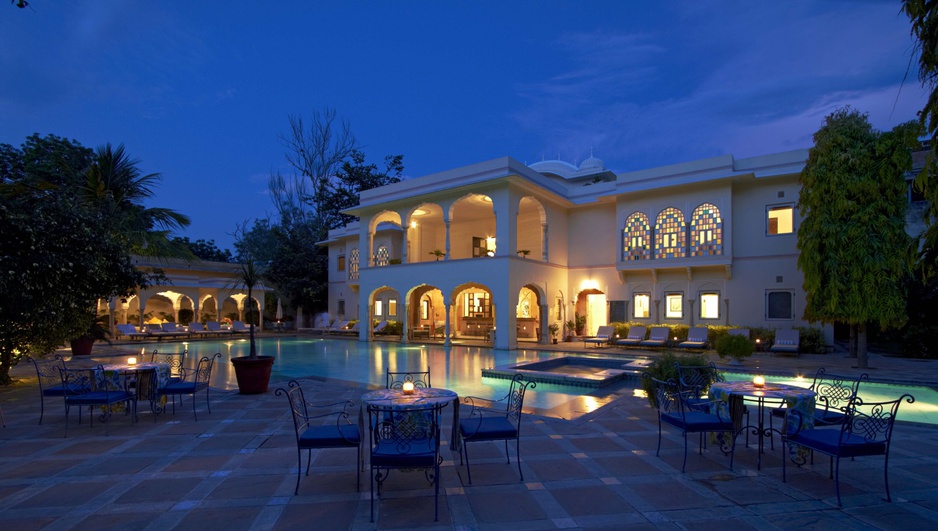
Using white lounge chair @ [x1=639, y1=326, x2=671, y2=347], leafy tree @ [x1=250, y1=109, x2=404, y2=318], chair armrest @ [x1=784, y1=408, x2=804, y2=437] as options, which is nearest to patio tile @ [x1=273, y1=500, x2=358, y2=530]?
chair armrest @ [x1=784, y1=408, x2=804, y2=437]

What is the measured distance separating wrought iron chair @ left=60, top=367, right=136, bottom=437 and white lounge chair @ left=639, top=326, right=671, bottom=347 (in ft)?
49.7

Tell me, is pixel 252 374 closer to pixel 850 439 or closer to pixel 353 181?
pixel 850 439

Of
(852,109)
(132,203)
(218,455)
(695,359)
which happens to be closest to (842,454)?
(695,359)

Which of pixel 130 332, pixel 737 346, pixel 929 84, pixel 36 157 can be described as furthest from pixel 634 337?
pixel 36 157

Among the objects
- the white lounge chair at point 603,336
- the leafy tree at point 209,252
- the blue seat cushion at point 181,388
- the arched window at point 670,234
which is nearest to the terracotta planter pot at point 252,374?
the blue seat cushion at point 181,388

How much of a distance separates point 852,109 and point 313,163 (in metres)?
33.8

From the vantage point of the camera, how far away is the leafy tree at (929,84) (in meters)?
2.74

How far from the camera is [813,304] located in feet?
43.7

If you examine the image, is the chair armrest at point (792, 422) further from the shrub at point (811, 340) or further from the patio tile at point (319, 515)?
the shrub at point (811, 340)

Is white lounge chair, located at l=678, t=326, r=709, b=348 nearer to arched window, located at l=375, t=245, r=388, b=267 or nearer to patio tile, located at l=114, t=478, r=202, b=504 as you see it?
patio tile, located at l=114, t=478, r=202, b=504

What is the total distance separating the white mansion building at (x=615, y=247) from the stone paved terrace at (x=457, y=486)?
11716 millimetres

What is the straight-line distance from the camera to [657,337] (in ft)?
56.7

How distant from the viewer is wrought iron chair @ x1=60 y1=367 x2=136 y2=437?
20.1 feet

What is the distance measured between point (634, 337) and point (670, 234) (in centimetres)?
422
